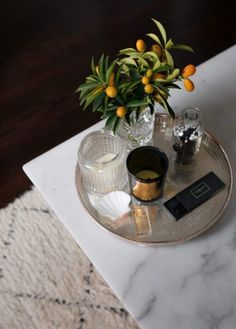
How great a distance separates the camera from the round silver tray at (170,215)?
0.80 metres

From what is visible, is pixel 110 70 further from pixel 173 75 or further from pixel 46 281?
pixel 46 281

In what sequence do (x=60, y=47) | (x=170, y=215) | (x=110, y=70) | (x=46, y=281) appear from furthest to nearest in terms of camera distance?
(x=60, y=47) → (x=46, y=281) → (x=170, y=215) → (x=110, y=70)

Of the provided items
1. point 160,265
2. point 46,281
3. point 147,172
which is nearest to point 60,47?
point 46,281

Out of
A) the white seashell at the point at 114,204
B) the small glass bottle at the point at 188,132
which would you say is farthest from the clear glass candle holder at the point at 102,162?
the small glass bottle at the point at 188,132

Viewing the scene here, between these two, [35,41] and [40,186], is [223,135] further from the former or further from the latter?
[35,41]

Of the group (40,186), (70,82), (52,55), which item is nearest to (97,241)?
(40,186)

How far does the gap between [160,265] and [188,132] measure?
28 centimetres

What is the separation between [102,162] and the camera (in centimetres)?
80

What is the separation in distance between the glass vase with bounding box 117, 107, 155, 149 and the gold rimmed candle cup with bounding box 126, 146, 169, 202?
A: 0.07m

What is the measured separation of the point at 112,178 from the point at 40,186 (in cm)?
17

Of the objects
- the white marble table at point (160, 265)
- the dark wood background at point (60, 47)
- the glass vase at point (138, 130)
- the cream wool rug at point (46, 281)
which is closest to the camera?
the white marble table at point (160, 265)

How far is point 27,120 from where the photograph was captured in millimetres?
1594

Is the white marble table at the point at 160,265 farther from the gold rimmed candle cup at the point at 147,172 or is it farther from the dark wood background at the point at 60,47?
the dark wood background at the point at 60,47

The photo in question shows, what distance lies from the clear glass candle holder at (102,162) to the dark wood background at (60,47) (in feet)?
2.01
